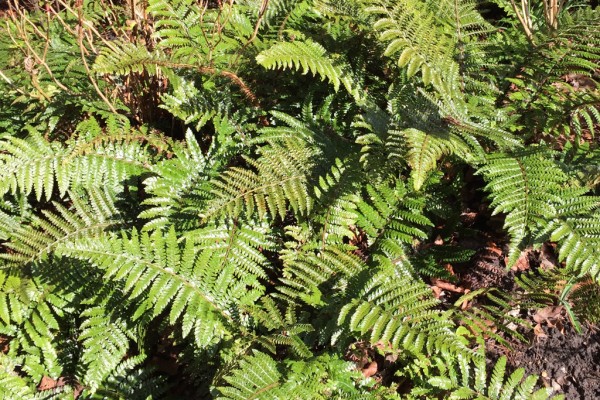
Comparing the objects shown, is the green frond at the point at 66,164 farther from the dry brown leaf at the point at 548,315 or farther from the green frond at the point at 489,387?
the dry brown leaf at the point at 548,315

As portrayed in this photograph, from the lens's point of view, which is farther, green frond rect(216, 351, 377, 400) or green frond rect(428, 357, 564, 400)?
green frond rect(428, 357, 564, 400)

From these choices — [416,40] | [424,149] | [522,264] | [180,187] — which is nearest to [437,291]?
[522,264]

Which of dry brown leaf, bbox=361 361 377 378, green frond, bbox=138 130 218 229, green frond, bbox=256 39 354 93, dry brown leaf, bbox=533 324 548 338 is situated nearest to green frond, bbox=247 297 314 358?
dry brown leaf, bbox=361 361 377 378

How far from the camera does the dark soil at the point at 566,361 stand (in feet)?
9.46

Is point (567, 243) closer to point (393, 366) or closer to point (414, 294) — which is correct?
point (414, 294)

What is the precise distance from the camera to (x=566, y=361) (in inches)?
117

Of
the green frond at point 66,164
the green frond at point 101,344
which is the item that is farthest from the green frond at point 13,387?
the green frond at point 66,164

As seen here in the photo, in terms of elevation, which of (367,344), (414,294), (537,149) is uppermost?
(537,149)

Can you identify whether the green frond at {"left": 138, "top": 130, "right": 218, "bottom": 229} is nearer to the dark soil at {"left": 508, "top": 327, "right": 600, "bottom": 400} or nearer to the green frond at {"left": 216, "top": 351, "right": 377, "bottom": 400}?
the green frond at {"left": 216, "top": 351, "right": 377, "bottom": 400}

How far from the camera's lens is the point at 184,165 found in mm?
3115

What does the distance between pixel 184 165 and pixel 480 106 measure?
72.9 inches

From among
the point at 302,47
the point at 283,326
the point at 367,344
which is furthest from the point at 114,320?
the point at 302,47

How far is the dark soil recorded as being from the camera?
2.88m

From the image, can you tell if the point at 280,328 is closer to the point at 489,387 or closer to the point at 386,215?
the point at 386,215
